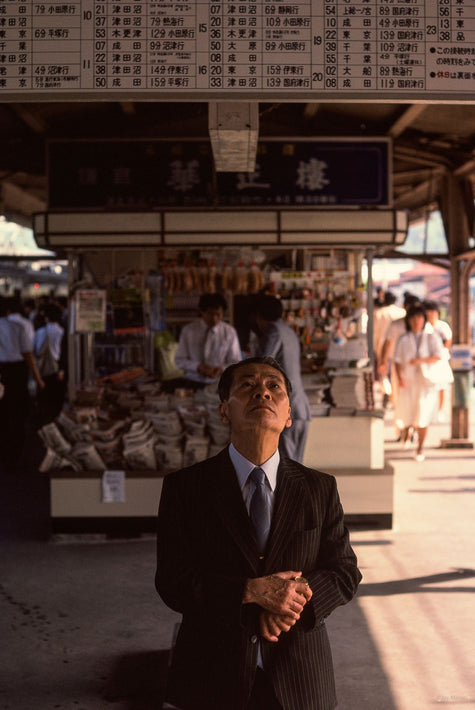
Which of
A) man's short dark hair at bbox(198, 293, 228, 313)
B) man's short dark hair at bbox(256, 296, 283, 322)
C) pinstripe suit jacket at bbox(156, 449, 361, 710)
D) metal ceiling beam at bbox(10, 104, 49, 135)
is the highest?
metal ceiling beam at bbox(10, 104, 49, 135)

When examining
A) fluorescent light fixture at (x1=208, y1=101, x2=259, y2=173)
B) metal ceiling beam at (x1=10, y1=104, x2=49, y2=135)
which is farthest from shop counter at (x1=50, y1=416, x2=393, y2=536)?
metal ceiling beam at (x1=10, y1=104, x2=49, y2=135)

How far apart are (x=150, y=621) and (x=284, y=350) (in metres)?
1.94

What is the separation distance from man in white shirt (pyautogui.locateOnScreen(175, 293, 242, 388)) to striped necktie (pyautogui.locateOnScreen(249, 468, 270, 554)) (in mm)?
4528

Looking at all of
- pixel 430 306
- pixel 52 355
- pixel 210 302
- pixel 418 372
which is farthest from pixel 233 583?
pixel 52 355

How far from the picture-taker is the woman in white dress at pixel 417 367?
8.73m

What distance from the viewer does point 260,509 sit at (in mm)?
2082

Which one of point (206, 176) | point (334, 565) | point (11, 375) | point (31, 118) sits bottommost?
point (334, 565)

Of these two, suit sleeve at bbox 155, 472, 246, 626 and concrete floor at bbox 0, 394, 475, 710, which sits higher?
suit sleeve at bbox 155, 472, 246, 626

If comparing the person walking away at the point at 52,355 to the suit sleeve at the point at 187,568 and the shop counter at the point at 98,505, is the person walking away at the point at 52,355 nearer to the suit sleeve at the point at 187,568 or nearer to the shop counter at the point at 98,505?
the shop counter at the point at 98,505

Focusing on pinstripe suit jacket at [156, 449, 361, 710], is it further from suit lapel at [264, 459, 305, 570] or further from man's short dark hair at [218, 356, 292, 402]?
man's short dark hair at [218, 356, 292, 402]

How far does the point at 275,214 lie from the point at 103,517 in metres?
2.77

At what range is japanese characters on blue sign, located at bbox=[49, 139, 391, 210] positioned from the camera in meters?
7.02

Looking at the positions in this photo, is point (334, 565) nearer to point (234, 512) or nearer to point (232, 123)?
point (234, 512)

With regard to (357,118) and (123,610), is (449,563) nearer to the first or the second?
(123,610)
